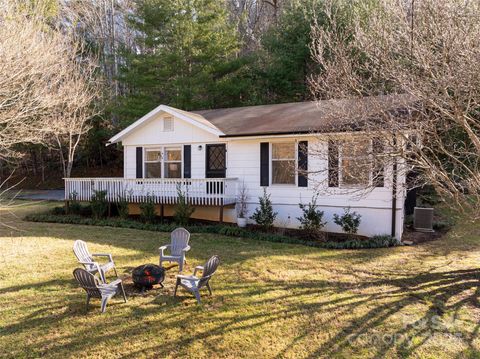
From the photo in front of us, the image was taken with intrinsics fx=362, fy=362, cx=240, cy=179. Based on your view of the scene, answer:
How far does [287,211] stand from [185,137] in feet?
15.0

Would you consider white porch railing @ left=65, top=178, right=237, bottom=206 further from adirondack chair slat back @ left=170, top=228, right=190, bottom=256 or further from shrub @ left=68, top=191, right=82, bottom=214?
adirondack chair slat back @ left=170, top=228, right=190, bottom=256

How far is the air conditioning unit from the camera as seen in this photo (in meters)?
11.8

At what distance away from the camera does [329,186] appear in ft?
35.1

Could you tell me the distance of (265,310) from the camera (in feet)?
17.5

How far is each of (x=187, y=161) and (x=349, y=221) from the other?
20.0 feet

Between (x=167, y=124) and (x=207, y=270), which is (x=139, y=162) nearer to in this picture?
(x=167, y=124)

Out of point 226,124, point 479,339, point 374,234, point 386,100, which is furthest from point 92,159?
point 479,339

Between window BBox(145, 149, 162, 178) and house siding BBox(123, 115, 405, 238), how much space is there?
0.35 m

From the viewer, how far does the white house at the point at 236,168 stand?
1063 cm

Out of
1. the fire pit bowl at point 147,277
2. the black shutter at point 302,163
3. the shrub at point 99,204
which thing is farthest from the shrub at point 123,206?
the fire pit bowl at point 147,277

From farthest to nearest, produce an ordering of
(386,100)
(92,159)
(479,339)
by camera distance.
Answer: (92,159), (386,100), (479,339)

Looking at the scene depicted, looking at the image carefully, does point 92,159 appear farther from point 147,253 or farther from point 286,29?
point 147,253

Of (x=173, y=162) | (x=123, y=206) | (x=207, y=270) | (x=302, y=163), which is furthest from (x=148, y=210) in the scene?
(x=207, y=270)

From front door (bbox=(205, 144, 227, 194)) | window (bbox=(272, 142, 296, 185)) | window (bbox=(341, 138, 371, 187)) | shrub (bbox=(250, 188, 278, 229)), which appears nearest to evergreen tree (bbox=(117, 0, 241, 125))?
front door (bbox=(205, 144, 227, 194))
